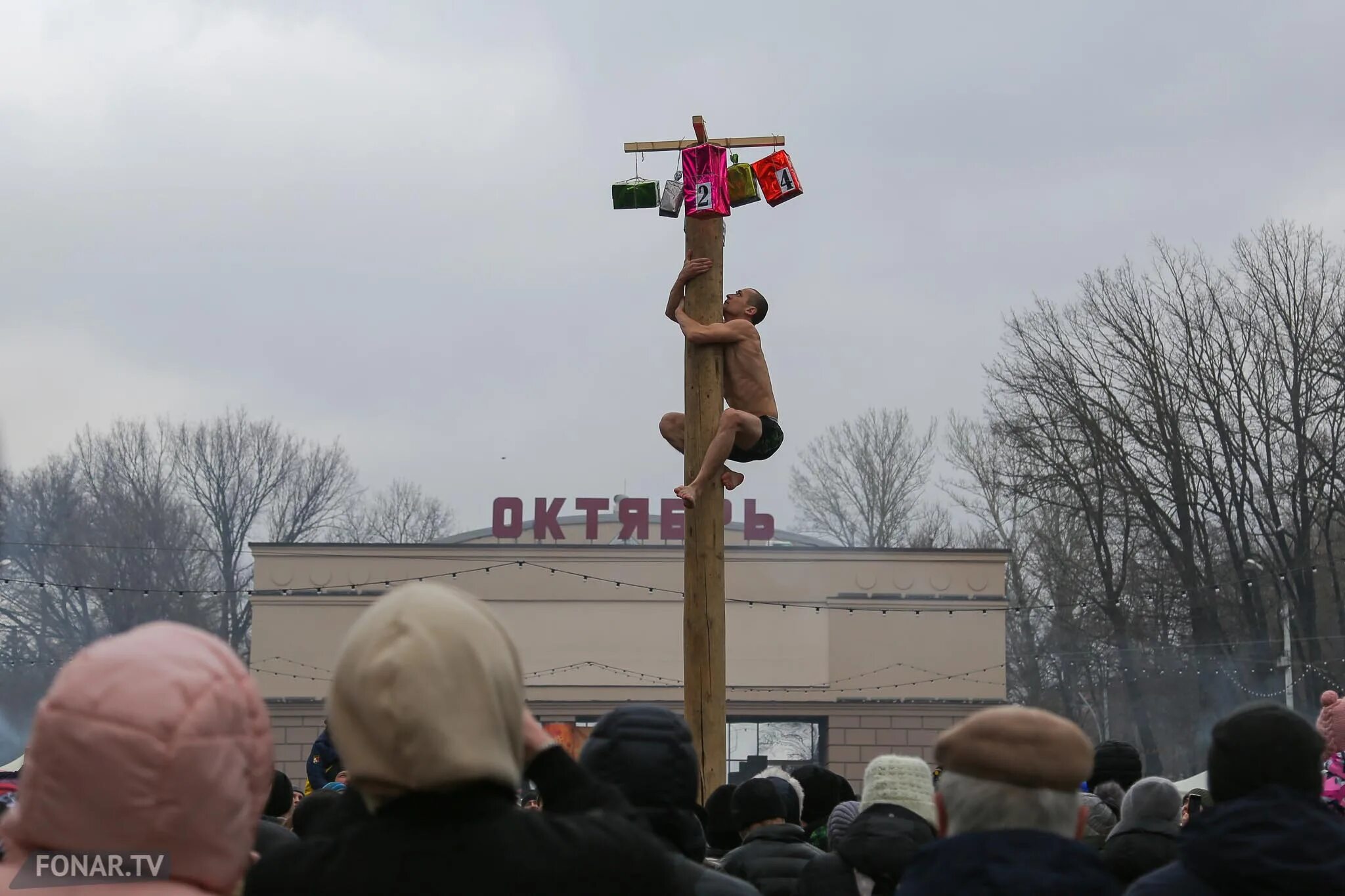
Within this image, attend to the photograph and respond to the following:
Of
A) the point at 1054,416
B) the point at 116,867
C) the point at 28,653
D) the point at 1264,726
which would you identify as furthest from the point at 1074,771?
the point at 28,653

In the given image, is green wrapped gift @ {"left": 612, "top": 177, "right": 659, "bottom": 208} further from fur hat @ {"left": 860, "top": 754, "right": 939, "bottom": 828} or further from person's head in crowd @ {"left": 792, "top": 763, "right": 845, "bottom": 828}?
A: fur hat @ {"left": 860, "top": 754, "right": 939, "bottom": 828}

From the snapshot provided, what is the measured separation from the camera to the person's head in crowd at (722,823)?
594cm

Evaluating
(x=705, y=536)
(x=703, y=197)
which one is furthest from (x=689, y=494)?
(x=703, y=197)

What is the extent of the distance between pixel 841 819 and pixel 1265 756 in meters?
2.74

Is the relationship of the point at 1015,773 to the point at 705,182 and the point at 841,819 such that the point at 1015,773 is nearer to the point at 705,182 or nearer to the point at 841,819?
the point at 841,819

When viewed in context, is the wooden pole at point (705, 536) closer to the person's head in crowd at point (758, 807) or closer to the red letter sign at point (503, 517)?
the person's head in crowd at point (758, 807)

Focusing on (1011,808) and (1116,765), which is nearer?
(1011,808)

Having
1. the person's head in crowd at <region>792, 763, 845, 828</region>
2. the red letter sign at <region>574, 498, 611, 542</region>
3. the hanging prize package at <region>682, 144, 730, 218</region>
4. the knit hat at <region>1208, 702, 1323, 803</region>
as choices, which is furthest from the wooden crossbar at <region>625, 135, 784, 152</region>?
the red letter sign at <region>574, 498, 611, 542</region>

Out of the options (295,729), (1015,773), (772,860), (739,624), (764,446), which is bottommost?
(295,729)

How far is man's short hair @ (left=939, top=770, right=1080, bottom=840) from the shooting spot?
2.88 metres

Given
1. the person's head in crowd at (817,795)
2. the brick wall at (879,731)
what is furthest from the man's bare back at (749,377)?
the brick wall at (879,731)

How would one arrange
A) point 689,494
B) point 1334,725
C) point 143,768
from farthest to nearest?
point 689,494
point 1334,725
point 143,768

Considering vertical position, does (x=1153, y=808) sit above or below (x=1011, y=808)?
below

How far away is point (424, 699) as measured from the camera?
2305 mm
